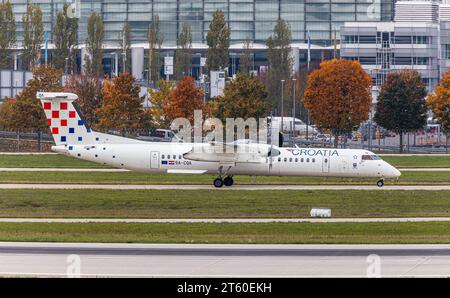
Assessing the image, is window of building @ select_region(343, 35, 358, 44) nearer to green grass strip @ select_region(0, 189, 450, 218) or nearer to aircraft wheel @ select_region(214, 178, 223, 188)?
Answer: aircraft wheel @ select_region(214, 178, 223, 188)

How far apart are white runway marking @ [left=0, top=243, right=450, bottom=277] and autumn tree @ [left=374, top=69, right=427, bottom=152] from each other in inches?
2748

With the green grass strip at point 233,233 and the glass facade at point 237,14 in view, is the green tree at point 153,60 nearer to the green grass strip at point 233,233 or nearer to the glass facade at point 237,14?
the glass facade at point 237,14

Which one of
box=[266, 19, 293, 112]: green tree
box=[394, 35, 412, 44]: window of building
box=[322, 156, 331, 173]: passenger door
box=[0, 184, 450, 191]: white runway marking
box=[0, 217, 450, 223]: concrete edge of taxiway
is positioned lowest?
box=[0, 217, 450, 223]: concrete edge of taxiway

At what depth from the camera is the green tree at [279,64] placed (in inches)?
5246

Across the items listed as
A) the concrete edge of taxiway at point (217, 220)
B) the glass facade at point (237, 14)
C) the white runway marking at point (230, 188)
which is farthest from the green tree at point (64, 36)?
the concrete edge of taxiway at point (217, 220)

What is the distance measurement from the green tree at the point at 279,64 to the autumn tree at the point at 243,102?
37592mm

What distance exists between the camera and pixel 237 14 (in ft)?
627

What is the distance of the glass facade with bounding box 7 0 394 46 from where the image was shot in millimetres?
188875

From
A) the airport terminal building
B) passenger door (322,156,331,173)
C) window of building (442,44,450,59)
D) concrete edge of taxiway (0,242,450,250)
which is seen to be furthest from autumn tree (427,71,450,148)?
the airport terminal building

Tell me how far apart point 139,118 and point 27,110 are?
10.6 metres

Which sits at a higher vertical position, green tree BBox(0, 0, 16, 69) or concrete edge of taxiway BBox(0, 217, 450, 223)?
green tree BBox(0, 0, 16, 69)

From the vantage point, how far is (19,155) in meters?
82.1

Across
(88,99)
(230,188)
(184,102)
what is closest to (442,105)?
(184,102)
